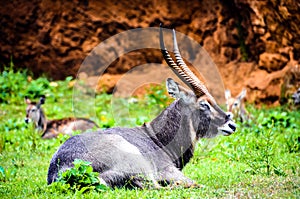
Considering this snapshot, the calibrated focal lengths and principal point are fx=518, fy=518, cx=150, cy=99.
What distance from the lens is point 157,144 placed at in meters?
6.55

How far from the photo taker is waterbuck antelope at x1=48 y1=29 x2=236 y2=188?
5.96m

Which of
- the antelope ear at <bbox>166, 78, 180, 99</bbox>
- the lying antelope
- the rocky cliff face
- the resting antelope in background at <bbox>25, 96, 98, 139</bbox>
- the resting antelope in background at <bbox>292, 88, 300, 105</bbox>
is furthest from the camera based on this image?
the rocky cliff face

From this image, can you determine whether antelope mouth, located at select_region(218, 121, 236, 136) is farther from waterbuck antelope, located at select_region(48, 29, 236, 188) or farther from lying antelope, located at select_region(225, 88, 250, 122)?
lying antelope, located at select_region(225, 88, 250, 122)

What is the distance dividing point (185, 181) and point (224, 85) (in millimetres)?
8766

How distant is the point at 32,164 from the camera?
8078 mm

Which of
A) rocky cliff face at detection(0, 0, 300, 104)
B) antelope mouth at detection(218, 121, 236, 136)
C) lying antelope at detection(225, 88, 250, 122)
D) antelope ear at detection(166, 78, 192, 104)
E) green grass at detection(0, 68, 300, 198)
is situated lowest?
green grass at detection(0, 68, 300, 198)

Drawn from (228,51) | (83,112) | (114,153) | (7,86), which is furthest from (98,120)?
(114,153)

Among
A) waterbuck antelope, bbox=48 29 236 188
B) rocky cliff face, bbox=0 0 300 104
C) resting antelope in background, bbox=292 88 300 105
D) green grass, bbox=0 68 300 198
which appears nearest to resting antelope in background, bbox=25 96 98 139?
green grass, bbox=0 68 300 198

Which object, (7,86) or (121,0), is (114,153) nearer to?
(7,86)

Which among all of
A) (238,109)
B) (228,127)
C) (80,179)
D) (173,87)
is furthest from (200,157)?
(238,109)

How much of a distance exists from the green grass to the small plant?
0.21 feet

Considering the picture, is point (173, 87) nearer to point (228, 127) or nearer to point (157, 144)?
point (157, 144)

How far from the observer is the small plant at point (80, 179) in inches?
218

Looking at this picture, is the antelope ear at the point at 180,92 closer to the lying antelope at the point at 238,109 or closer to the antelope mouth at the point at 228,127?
the antelope mouth at the point at 228,127
